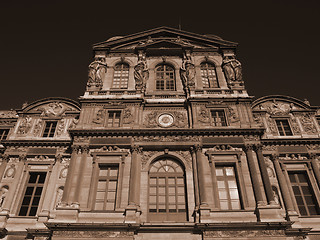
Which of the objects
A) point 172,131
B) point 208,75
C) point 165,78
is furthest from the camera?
point 208,75

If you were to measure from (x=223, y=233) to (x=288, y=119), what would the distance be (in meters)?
11.9

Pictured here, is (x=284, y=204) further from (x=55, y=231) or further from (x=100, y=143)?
(x=55, y=231)

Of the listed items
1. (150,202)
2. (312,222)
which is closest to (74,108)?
(150,202)

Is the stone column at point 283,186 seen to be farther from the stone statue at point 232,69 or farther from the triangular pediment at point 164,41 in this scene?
the triangular pediment at point 164,41

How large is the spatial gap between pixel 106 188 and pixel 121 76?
10.6m

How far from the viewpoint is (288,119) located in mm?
22984

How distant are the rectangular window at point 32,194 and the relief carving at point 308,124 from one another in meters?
19.9

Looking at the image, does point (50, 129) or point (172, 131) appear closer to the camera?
point (172, 131)

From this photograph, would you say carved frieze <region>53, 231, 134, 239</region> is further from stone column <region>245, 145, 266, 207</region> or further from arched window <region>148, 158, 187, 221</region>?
stone column <region>245, 145, 266, 207</region>

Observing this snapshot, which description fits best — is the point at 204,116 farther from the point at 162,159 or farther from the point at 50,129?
the point at 50,129

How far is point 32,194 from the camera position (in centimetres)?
1928

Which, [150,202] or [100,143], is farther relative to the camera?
[100,143]

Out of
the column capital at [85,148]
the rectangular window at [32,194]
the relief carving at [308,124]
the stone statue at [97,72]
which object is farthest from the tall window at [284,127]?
the rectangular window at [32,194]

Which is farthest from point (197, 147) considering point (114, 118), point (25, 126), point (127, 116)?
point (25, 126)
